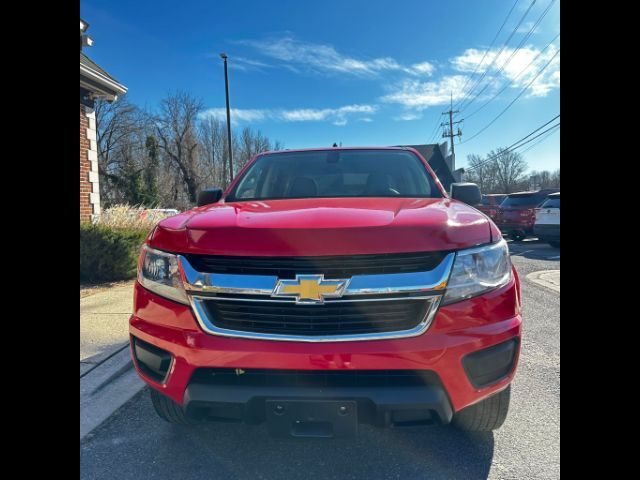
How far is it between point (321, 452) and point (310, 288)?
3.43 feet

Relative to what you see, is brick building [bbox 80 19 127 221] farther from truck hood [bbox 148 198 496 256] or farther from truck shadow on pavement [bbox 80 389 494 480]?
truck hood [bbox 148 198 496 256]

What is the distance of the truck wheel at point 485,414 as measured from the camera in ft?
6.18

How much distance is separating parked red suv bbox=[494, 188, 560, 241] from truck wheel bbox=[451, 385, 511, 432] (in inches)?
449

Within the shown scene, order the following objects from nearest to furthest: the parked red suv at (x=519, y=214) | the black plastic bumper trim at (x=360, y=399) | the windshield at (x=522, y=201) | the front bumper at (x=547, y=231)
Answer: the black plastic bumper trim at (x=360, y=399), the front bumper at (x=547, y=231), the parked red suv at (x=519, y=214), the windshield at (x=522, y=201)

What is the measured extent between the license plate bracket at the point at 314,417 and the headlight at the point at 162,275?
1.97 feet

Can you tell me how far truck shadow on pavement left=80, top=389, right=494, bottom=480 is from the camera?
193 centimetres

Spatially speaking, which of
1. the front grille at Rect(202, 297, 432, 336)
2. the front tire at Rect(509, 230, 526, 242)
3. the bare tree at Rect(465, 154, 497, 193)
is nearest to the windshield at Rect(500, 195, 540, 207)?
the front tire at Rect(509, 230, 526, 242)

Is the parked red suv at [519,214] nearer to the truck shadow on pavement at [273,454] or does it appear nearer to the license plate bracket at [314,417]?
the truck shadow on pavement at [273,454]

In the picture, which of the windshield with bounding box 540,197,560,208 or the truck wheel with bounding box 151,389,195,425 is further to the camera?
the windshield with bounding box 540,197,560,208

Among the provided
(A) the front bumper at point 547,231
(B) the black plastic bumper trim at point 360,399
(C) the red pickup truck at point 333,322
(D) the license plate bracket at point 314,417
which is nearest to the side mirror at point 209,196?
(C) the red pickup truck at point 333,322
